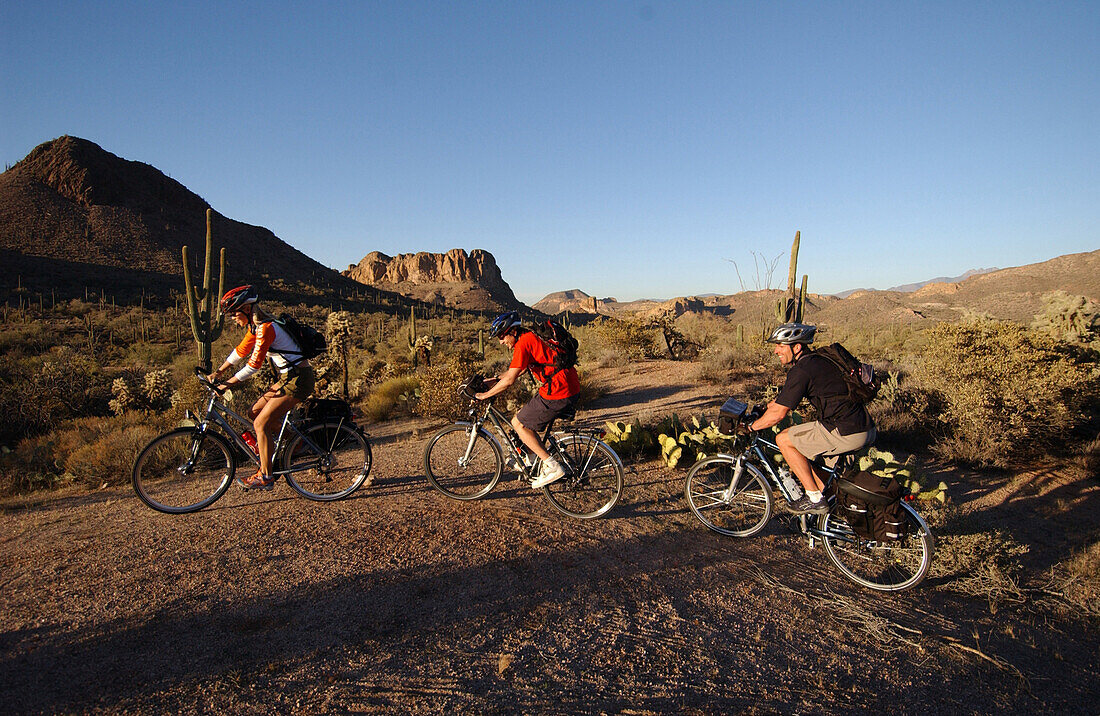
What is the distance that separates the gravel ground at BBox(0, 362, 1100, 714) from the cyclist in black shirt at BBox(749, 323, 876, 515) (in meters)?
0.82

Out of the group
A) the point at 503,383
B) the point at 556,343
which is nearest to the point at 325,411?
the point at 503,383

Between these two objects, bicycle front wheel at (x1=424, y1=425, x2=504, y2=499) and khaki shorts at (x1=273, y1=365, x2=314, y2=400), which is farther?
bicycle front wheel at (x1=424, y1=425, x2=504, y2=499)

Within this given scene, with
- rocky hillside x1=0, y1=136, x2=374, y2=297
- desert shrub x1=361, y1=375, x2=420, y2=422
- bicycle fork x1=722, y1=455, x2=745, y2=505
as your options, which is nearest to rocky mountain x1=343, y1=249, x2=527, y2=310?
rocky hillside x1=0, y1=136, x2=374, y2=297

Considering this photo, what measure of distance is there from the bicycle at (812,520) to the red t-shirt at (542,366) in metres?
1.46

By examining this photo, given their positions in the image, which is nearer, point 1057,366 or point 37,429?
point 1057,366

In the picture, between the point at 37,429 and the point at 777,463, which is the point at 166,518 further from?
the point at 37,429

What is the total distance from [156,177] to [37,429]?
189 feet

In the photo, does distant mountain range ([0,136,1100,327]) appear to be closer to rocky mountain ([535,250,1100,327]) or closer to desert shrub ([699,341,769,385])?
rocky mountain ([535,250,1100,327])

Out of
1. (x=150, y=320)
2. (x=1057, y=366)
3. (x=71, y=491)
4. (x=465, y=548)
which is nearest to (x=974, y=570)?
(x=465, y=548)

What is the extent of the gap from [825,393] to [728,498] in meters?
1.44

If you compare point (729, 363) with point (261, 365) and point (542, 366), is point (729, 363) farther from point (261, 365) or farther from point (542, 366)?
point (261, 365)

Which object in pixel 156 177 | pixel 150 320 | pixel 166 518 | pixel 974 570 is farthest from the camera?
Answer: pixel 156 177

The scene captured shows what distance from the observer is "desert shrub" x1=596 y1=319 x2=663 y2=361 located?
17.7 meters

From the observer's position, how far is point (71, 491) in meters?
7.03
